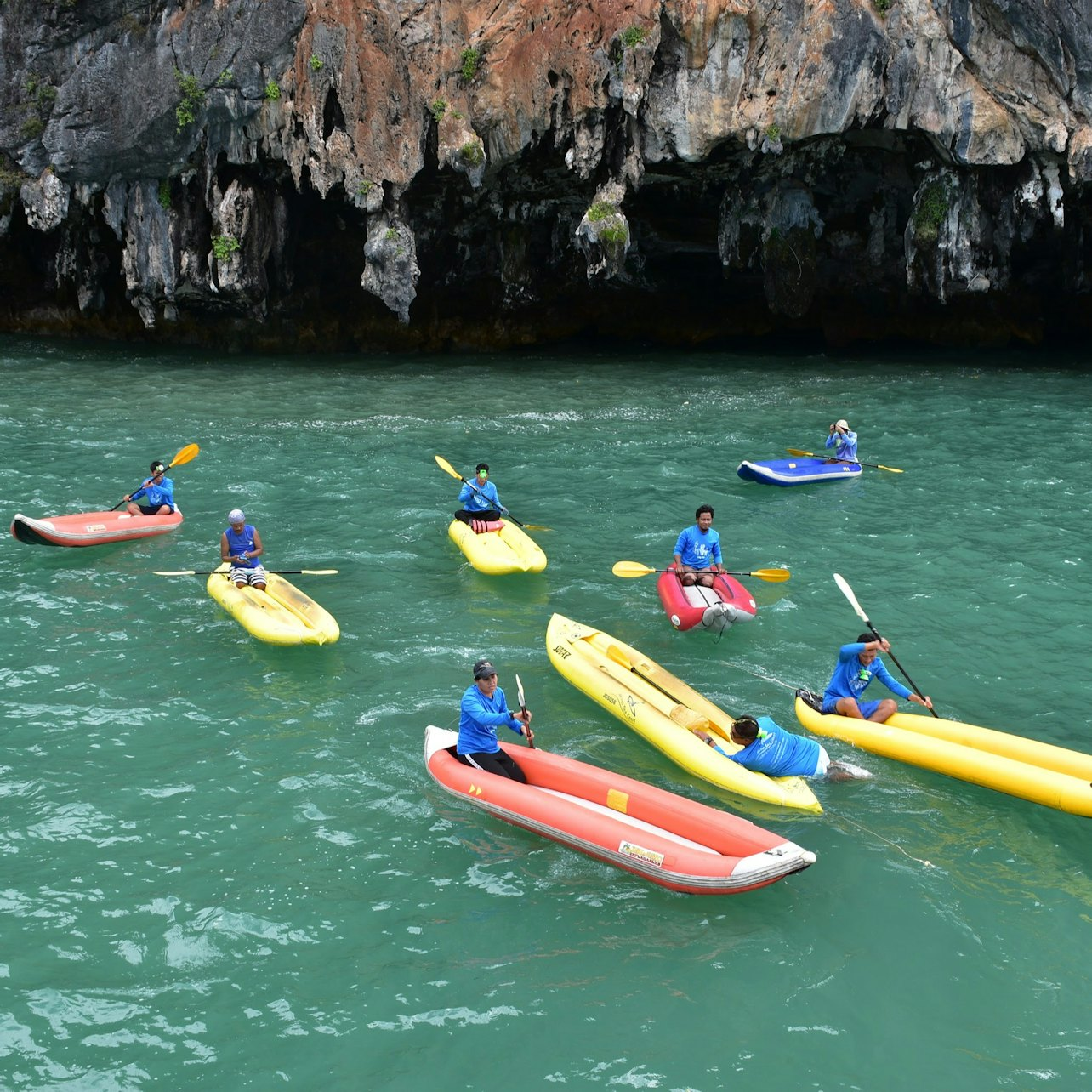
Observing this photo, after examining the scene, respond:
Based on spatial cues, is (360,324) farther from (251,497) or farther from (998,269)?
(998,269)

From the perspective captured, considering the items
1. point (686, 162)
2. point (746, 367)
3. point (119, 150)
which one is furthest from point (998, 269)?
point (119, 150)

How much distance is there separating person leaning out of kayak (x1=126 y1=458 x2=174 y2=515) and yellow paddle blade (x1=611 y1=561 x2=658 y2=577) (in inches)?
257

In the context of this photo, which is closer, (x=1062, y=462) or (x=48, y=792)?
(x=48, y=792)

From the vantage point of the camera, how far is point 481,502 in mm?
14766

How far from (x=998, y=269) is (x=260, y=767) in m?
23.7

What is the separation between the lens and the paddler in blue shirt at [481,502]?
14.6 metres

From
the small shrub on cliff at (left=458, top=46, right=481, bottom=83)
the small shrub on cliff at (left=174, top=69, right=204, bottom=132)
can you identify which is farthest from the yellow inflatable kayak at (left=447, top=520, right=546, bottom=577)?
the small shrub on cliff at (left=174, top=69, right=204, bottom=132)

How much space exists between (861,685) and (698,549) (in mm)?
3373

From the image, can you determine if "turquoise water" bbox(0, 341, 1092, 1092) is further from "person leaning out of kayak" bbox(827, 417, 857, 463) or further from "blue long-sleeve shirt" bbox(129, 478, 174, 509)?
"person leaning out of kayak" bbox(827, 417, 857, 463)

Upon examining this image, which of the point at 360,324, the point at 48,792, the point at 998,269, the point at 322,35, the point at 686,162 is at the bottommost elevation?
the point at 48,792

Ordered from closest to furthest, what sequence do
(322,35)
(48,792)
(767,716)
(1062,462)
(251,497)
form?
(48,792) < (767,716) < (251,497) < (1062,462) < (322,35)

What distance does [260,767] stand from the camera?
884cm

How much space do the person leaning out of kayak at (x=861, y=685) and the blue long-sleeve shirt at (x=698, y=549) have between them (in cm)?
307

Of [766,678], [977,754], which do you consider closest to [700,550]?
[766,678]
